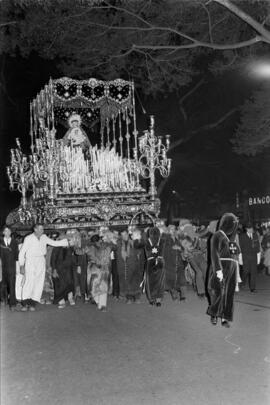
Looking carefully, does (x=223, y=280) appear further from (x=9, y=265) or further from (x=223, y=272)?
(x=9, y=265)

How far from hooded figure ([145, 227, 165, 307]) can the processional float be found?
4.29 metres

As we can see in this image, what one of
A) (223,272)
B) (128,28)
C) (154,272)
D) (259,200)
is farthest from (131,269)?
(259,200)

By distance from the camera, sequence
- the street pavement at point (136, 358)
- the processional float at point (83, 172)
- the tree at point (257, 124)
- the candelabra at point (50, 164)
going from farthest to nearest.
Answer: the tree at point (257, 124) → the processional float at point (83, 172) → the candelabra at point (50, 164) → the street pavement at point (136, 358)

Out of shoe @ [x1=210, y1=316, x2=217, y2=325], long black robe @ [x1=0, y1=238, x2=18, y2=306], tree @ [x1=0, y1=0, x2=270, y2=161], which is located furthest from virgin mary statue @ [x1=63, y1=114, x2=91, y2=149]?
shoe @ [x1=210, y1=316, x2=217, y2=325]

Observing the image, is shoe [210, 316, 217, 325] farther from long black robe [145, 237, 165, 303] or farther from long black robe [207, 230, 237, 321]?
long black robe [145, 237, 165, 303]

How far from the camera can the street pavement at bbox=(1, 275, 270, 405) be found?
16.2 ft

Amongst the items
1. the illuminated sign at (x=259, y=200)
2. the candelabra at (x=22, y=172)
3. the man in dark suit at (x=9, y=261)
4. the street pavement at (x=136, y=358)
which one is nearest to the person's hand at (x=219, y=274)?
the street pavement at (x=136, y=358)

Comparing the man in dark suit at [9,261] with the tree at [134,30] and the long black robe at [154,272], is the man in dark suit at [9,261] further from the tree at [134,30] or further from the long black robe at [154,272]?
the tree at [134,30]

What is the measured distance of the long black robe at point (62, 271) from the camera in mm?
10328

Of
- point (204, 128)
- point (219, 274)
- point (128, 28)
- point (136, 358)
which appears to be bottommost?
point (136, 358)

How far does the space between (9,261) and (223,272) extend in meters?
4.44

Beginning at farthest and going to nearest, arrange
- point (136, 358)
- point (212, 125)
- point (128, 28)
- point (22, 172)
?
1. point (212, 125)
2. point (22, 172)
3. point (128, 28)
4. point (136, 358)

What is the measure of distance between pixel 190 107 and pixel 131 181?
40.9 feet

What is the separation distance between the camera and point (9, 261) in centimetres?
1030
